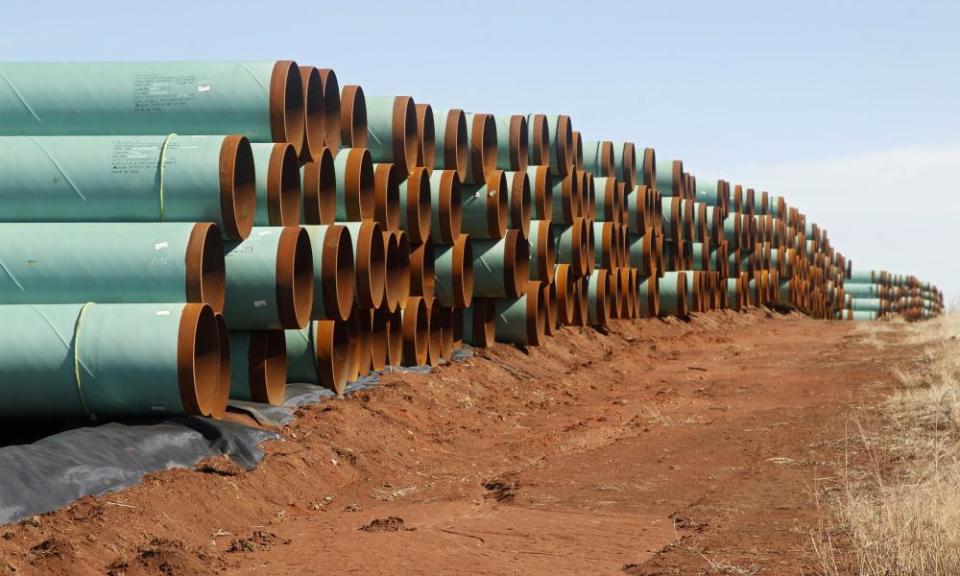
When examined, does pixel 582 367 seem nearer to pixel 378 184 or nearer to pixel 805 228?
pixel 378 184

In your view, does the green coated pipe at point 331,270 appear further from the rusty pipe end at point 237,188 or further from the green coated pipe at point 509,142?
the green coated pipe at point 509,142

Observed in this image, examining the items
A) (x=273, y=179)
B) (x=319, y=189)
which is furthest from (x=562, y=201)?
(x=273, y=179)

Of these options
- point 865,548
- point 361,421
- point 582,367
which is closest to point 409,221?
point 361,421

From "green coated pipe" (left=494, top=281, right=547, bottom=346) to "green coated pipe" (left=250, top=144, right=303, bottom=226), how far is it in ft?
24.7

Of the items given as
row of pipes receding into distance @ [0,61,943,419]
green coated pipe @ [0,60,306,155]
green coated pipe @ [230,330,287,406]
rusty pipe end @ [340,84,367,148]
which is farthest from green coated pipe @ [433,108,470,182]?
green coated pipe @ [230,330,287,406]

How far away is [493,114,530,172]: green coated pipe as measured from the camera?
1831cm

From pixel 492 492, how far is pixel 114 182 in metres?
3.92

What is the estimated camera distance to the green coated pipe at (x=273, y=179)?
10.1 meters

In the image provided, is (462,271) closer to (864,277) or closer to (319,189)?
(319,189)

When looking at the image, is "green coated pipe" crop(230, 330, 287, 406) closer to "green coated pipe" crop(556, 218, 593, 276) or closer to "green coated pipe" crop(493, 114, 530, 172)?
"green coated pipe" crop(493, 114, 530, 172)

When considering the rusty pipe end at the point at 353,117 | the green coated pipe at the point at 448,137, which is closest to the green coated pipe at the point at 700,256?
the green coated pipe at the point at 448,137

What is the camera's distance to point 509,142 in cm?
1838

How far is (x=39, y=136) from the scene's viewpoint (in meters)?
9.77

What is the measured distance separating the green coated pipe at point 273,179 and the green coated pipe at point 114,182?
898 millimetres
